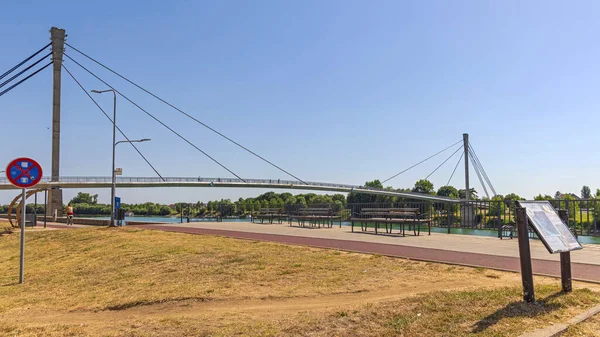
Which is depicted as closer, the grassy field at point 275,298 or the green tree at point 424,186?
the grassy field at point 275,298

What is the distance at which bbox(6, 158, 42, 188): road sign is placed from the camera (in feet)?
28.5

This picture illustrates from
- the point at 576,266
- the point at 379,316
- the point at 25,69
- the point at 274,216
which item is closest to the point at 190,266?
the point at 379,316

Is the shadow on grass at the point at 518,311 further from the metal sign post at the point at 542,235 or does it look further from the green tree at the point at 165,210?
the green tree at the point at 165,210

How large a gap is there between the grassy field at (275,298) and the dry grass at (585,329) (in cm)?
20

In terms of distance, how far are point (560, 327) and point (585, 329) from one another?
9.0 inches

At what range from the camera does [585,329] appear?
396 cm

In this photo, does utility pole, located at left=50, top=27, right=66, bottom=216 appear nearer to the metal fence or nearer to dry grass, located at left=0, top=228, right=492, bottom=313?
the metal fence

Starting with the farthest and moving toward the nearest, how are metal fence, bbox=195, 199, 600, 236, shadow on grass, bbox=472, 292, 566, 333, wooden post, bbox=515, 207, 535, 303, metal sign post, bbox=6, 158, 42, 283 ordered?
1. metal fence, bbox=195, 199, 600, 236
2. metal sign post, bbox=6, 158, 42, 283
3. wooden post, bbox=515, 207, 535, 303
4. shadow on grass, bbox=472, 292, 566, 333

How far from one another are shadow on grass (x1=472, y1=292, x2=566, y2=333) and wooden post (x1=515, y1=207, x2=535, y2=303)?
108 millimetres

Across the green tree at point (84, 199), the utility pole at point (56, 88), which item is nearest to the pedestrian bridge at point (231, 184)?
the utility pole at point (56, 88)

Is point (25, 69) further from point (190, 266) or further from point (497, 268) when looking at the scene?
point (497, 268)

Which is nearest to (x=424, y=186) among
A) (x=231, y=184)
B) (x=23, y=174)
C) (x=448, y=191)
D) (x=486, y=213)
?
(x=448, y=191)

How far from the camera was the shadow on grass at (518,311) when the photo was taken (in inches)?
160

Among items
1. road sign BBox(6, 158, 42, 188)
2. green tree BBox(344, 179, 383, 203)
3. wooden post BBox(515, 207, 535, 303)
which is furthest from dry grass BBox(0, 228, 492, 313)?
green tree BBox(344, 179, 383, 203)
